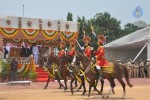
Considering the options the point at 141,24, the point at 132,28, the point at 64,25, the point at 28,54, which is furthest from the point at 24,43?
the point at 141,24

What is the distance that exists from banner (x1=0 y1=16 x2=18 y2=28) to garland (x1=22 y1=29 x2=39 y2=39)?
891 millimetres

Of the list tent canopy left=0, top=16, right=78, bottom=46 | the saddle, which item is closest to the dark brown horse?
the saddle

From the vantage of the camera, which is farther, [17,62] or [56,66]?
[17,62]

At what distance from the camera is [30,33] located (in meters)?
26.8

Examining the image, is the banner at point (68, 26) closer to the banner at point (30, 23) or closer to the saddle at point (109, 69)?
the banner at point (30, 23)

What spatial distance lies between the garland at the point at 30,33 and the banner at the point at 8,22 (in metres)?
0.89

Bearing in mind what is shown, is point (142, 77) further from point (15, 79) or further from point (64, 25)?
point (15, 79)

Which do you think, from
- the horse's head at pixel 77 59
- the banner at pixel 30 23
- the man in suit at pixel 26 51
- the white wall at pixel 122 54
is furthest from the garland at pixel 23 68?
the horse's head at pixel 77 59

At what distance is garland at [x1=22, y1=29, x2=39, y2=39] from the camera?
87.0ft

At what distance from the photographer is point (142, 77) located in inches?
1180

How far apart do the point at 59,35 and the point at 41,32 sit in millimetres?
1695

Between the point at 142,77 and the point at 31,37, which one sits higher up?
the point at 31,37

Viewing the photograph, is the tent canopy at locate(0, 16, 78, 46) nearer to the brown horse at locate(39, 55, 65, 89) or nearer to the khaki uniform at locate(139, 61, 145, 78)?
the khaki uniform at locate(139, 61, 145, 78)

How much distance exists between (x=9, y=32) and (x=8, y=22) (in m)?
0.70
